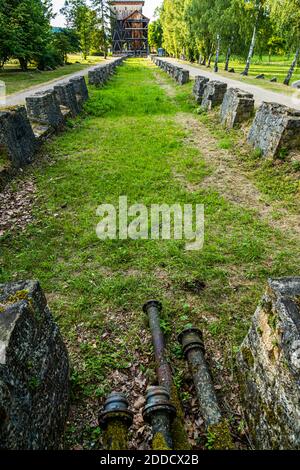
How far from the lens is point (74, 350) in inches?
155

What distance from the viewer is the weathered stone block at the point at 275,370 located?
92.7 inches

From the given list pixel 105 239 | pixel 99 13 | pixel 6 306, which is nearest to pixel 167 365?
pixel 6 306

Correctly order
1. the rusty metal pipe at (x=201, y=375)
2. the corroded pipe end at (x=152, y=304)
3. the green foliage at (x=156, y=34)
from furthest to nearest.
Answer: the green foliage at (x=156, y=34), the corroded pipe end at (x=152, y=304), the rusty metal pipe at (x=201, y=375)

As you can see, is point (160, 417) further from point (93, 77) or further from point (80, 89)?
point (93, 77)

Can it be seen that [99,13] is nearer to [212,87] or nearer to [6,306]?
[212,87]

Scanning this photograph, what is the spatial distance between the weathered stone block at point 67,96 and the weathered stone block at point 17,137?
199 inches

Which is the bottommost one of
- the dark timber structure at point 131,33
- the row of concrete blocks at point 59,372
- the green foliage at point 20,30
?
the row of concrete blocks at point 59,372

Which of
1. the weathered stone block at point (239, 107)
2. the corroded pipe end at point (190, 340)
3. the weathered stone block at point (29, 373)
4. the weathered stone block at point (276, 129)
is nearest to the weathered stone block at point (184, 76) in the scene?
the weathered stone block at point (239, 107)

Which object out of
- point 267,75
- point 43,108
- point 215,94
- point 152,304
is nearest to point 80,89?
point 43,108

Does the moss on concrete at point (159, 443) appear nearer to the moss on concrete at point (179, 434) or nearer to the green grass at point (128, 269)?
the moss on concrete at point (179, 434)

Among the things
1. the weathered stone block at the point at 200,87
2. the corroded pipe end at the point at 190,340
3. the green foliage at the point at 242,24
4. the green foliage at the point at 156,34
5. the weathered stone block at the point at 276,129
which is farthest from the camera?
the green foliage at the point at 156,34

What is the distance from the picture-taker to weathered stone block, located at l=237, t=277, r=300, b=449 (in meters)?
2.35

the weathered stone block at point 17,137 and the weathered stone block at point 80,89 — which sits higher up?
the weathered stone block at point 80,89
